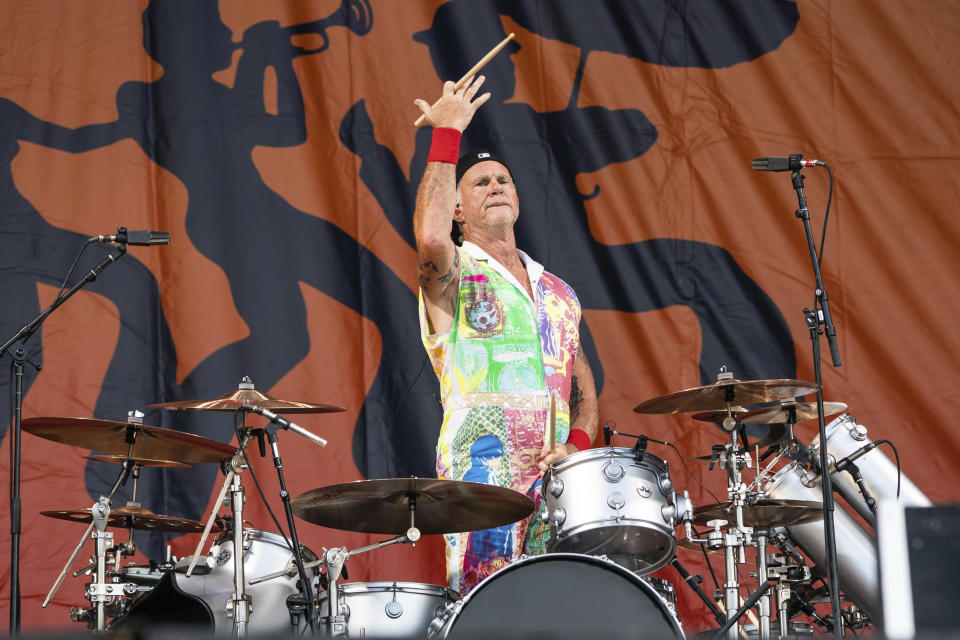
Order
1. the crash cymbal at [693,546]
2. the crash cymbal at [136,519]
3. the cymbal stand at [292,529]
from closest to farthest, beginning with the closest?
the cymbal stand at [292,529] → the crash cymbal at [136,519] → the crash cymbal at [693,546]

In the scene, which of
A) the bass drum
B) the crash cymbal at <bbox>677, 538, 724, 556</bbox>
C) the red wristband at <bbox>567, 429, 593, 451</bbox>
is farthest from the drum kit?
the red wristband at <bbox>567, 429, 593, 451</bbox>

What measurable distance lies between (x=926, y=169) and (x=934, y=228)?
29 centimetres

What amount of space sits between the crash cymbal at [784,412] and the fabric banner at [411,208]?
651 mm

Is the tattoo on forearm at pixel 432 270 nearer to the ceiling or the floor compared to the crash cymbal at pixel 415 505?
nearer to the ceiling

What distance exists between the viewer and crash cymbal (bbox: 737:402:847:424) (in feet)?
13.7

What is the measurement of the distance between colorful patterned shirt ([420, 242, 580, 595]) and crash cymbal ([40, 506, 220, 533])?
1011 millimetres

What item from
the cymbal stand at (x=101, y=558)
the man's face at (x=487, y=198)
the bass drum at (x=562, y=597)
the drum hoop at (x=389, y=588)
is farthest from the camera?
the man's face at (x=487, y=198)

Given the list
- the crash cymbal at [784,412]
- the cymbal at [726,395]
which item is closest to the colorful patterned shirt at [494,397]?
the cymbal at [726,395]

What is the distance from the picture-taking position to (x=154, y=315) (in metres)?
4.92

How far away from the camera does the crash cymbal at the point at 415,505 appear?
333 centimetres

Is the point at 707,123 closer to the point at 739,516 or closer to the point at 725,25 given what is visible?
the point at 725,25

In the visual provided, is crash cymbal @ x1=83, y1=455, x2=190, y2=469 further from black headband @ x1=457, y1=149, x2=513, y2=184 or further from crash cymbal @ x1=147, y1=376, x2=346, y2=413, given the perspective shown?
black headband @ x1=457, y1=149, x2=513, y2=184

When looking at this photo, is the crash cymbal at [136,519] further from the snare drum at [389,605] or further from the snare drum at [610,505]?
the snare drum at [610,505]

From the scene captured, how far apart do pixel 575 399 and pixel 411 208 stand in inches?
50.7
